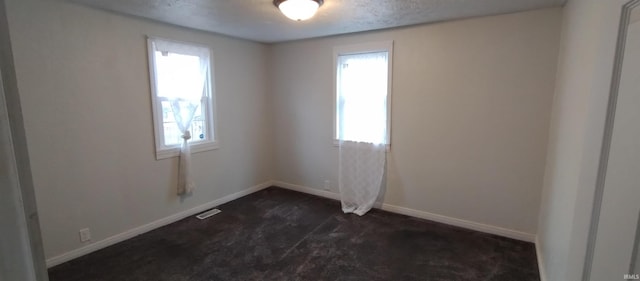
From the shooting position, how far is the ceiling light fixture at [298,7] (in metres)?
2.39

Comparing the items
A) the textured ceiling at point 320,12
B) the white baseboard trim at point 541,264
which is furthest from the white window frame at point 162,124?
the white baseboard trim at point 541,264

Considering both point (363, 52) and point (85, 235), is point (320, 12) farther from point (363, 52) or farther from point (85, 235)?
point (85, 235)

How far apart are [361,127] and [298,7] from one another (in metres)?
1.89

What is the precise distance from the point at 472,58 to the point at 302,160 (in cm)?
263

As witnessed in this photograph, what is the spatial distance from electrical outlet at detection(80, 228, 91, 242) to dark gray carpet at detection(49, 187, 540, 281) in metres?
0.16

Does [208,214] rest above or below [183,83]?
below

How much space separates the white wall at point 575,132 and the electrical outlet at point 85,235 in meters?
3.60

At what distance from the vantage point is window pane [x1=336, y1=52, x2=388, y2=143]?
3.70 meters

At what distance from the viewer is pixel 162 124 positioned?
3.40 m

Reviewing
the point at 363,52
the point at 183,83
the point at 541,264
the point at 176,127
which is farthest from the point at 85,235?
the point at 541,264

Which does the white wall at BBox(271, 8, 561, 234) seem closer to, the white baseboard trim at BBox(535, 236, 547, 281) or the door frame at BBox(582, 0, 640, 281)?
the white baseboard trim at BBox(535, 236, 547, 281)

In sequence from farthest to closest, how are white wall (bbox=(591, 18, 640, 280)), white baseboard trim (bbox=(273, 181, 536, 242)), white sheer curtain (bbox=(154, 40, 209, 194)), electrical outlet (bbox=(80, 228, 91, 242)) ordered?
white sheer curtain (bbox=(154, 40, 209, 194))
white baseboard trim (bbox=(273, 181, 536, 242))
electrical outlet (bbox=(80, 228, 91, 242))
white wall (bbox=(591, 18, 640, 280))

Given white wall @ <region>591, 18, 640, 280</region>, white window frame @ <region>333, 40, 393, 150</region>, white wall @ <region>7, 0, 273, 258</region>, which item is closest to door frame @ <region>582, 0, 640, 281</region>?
white wall @ <region>591, 18, 640, 280</region>

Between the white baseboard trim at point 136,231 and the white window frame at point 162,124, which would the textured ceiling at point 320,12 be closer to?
the white window frame at point 162,124
